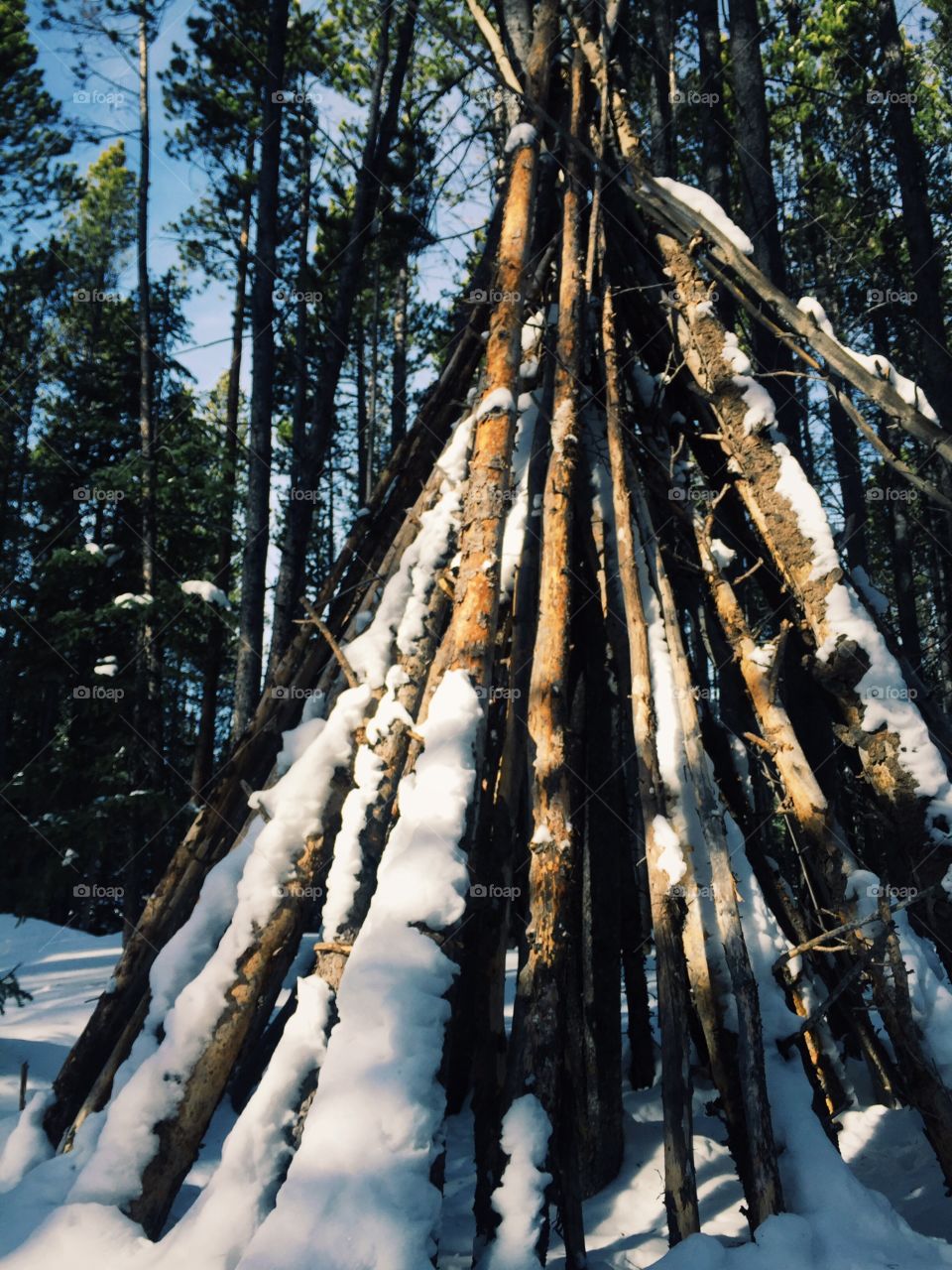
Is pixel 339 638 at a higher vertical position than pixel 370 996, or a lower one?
higher

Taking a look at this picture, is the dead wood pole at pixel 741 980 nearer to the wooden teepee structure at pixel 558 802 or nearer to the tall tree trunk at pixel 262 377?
the wooden teepee structure at pixel 558 802

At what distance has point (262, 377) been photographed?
6238mm

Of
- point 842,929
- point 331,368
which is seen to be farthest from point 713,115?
point 842,929

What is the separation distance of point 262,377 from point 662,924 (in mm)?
5140

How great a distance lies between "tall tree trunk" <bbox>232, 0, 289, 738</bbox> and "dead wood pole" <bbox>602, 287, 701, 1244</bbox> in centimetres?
347

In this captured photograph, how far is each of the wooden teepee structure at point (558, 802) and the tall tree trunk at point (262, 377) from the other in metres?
2.28

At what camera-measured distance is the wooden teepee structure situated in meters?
2.16

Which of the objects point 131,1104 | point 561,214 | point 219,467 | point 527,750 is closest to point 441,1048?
point 131,1104

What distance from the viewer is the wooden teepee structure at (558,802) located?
2.16 metres

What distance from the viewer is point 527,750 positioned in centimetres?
292

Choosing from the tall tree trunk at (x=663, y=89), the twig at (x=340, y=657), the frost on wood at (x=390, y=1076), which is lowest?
the frost on wood at (x=390, y=1076)

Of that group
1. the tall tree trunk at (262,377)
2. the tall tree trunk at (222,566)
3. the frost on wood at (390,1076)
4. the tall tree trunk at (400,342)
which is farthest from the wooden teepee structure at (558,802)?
the tall tree trunk at (400,342)

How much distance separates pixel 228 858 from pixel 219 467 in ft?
25.7

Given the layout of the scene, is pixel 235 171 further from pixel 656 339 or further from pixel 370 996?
pixel 370 996
